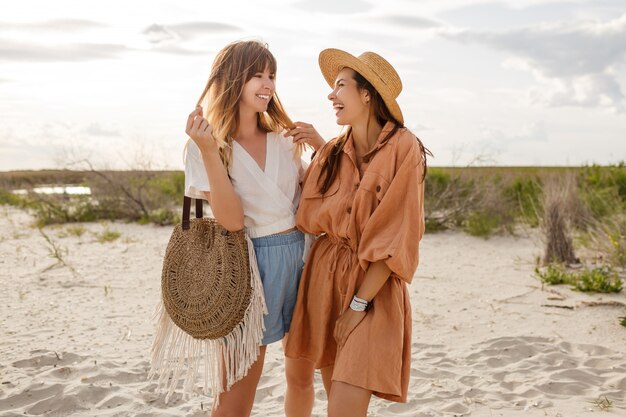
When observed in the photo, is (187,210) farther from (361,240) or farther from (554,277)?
(554,277)

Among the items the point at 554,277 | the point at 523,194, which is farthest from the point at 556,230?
the point at 523,194

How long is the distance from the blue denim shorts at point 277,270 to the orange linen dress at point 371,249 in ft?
0.38

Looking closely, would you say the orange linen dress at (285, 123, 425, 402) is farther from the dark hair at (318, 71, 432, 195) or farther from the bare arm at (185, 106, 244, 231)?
the bare arm at (185, 106, 244, 231)

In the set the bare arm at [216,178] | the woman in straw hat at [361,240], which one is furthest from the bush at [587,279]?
the bare arm at [216,178]

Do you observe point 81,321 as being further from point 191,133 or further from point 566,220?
point 566,220

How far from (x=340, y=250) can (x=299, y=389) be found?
0.76 meters

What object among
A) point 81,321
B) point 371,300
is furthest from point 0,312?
point 371,300

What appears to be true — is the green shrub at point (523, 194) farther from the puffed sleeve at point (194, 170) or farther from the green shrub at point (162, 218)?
the puffed sleeve at point (194, 170)

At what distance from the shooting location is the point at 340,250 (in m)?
2.78

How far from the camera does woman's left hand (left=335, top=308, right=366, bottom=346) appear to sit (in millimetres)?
2625

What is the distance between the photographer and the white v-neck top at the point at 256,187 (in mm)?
2857

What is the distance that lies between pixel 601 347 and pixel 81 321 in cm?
449

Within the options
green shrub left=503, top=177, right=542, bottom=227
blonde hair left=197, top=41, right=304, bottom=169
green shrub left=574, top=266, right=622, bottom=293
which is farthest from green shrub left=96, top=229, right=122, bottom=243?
blonde hair left=197, top=41, right=304, bottom=169

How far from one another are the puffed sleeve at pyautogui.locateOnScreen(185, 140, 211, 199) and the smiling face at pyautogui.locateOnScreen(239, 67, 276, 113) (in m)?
0.30
